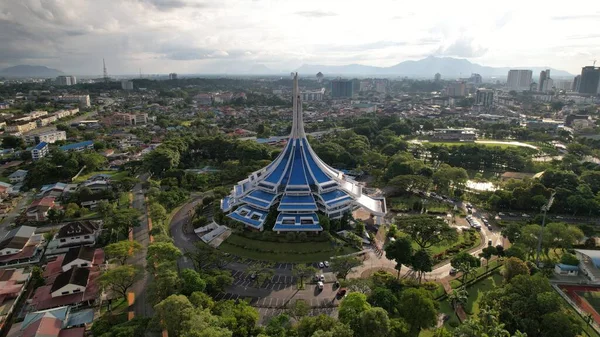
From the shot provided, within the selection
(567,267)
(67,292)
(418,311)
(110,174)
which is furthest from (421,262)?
(110,174)

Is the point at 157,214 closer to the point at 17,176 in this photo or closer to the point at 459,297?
the point at 459,297

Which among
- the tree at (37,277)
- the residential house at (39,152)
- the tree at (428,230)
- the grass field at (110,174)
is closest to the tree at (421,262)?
the tree at (428,230)

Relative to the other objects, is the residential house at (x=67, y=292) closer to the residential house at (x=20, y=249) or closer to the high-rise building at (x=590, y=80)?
the residential house at (x=20, y=249)

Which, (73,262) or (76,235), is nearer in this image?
(73,262)

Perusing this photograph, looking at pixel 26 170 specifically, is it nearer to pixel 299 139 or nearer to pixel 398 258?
pixel 299 139

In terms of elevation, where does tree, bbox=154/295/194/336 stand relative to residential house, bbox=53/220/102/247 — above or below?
above

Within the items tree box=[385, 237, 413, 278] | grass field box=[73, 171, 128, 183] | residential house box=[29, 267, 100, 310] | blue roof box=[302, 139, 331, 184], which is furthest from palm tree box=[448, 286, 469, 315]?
grass field box=[73, 171, 128, 183]

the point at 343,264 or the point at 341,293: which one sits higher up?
the point at 343,264

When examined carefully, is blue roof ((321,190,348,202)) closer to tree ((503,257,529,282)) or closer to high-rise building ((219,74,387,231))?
high-rise building ((219,74,387,231))
